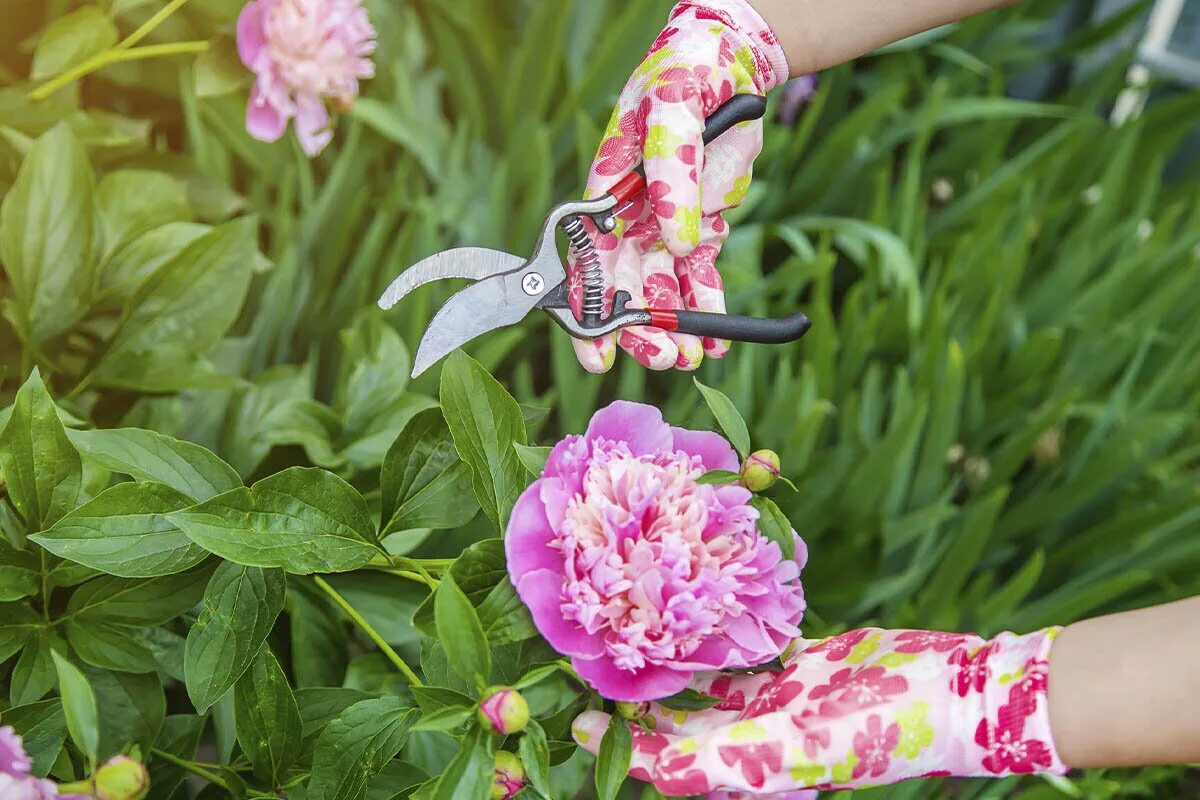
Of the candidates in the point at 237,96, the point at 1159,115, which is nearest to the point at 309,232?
the point at 237,96

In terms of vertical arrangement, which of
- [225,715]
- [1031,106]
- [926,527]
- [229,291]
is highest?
[1031,106]

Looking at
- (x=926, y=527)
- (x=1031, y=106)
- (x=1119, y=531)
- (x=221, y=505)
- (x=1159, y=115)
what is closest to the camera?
(x=221, y=505)

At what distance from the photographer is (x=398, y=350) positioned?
0.79m

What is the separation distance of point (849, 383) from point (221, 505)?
83 cm

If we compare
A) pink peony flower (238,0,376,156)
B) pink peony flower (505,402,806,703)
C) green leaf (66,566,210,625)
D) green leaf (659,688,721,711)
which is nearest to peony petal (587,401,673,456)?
pink peony flower (505,402,806,703)

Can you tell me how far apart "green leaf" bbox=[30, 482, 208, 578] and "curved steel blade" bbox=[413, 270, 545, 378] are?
0.56 ft

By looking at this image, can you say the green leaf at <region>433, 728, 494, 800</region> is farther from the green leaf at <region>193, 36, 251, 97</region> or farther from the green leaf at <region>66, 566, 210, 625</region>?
the green leaf at <region>193, 36, 251, 97</region>

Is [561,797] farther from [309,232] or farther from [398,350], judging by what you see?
[309,232]

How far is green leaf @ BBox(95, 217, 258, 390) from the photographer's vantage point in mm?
735

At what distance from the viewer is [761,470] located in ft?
1.71

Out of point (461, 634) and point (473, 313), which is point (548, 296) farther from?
point (461, 634)

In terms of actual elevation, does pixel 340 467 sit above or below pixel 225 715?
above

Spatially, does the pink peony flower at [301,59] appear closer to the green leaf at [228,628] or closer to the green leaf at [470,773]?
the green leaf at [228,628]

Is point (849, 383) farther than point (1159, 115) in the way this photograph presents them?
No
